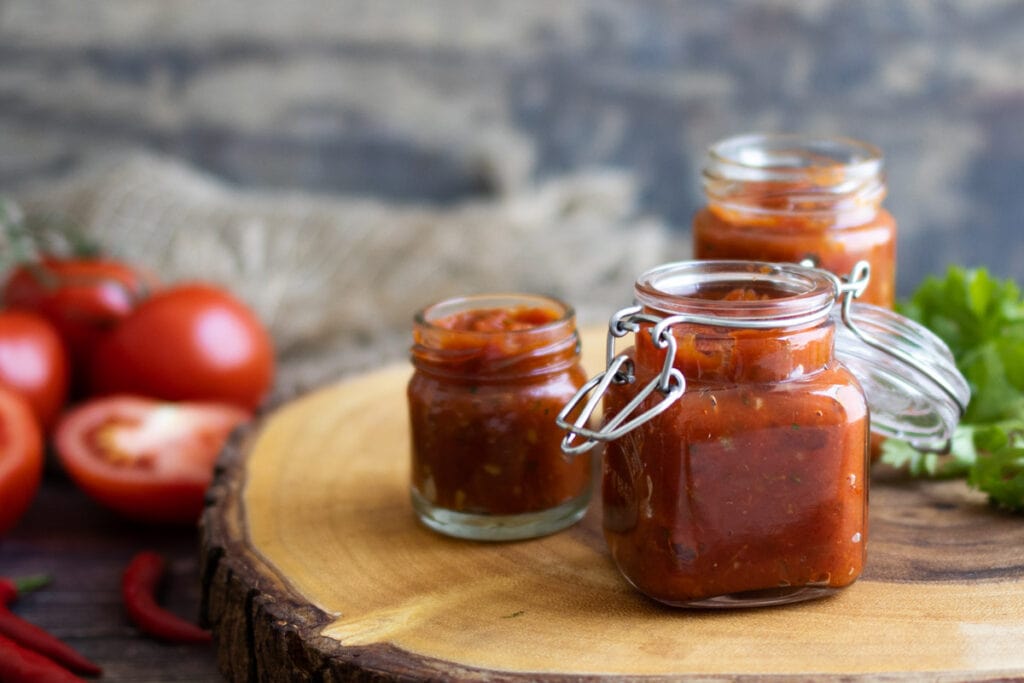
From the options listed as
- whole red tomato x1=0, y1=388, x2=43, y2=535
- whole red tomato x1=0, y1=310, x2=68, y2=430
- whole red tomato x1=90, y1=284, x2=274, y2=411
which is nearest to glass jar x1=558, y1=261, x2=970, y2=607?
whole red tomato x1=0, y1=388, x2=43, y2=535

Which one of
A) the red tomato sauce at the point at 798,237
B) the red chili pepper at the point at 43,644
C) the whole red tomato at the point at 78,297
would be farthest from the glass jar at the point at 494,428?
the whole red tomato at the point at 78,297

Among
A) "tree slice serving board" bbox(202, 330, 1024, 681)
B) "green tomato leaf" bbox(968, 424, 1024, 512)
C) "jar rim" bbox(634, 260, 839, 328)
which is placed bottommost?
"tree slice serving board" bbox(202, 330, 1024, 681)

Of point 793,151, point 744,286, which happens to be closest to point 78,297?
point 793,151

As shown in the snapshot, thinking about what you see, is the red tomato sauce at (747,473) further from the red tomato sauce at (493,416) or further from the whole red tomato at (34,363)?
the whole red tomato at (34,363)

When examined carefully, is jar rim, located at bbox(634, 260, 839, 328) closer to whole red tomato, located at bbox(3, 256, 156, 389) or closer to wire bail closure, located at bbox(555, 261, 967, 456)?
wire bail closure, located at bbox(555, 261, 967, 456)

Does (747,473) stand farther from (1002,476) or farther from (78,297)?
(78,297)
